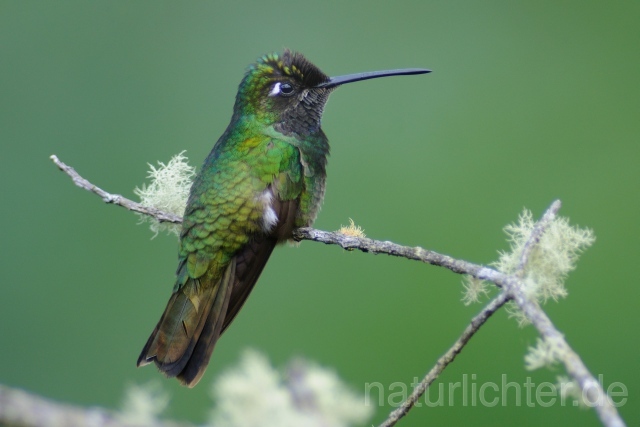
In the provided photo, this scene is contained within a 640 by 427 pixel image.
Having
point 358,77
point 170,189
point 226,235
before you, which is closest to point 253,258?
point 226,235

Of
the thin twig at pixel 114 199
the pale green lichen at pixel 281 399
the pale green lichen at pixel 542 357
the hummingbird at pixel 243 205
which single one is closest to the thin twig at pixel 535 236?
the pale green lichen at pixel 542 357

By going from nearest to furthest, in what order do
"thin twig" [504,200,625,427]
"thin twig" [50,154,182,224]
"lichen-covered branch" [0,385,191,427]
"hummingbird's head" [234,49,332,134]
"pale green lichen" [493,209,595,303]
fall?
1. "lichen-covered branch" [0,385,191,427]
2. "thin twig" [504,200,625,427]
3. "pale green lichen" [493,209,595,303]
4. "thin twig" [50,154,182,224]
5. "hummingbird's head" [234,49,332,134]

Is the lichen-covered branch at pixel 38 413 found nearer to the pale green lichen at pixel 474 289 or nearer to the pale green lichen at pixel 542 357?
the pale green lichen at pixel 542 357

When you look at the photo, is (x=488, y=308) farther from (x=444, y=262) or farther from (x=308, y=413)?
(x=308, y=413)

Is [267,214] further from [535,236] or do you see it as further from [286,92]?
[535,236]

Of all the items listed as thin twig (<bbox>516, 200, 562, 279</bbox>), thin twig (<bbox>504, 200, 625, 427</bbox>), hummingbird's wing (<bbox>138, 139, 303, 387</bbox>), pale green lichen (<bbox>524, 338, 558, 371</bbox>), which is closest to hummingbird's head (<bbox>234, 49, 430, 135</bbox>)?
hummingbird's wing (<bbox>138, 139, 303, 387</bbox>)

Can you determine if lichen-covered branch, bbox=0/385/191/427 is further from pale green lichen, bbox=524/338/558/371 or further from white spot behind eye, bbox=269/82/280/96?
white spot behind eye, bbox=269/82/280/96
